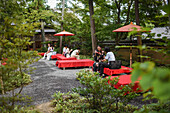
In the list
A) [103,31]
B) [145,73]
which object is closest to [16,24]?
[145,73]

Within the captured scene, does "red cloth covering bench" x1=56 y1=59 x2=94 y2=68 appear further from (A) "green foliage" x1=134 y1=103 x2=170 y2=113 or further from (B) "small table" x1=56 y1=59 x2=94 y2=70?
(A) "green foliage" x1=134 y1=103 x2=170 y2=113

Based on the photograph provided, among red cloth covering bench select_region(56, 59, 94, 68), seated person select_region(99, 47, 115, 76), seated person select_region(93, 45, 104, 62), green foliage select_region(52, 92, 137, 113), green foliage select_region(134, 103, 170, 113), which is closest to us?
green foliage select_region(134, 103, 170, 113)

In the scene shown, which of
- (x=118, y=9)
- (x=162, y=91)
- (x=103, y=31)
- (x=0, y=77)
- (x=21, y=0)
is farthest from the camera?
(x=118, y=9)

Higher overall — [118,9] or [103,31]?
[118,9]

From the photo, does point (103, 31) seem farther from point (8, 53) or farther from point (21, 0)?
point (8, 53)

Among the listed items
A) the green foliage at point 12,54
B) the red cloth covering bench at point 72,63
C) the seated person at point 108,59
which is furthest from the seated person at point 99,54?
the green foliage at point 12,54

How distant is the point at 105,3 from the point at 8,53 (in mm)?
11196

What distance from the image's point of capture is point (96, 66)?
772 centimetres

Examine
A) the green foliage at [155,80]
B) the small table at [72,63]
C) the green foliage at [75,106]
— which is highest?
the green foliage at [155,80]

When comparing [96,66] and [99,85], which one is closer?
[99,85]

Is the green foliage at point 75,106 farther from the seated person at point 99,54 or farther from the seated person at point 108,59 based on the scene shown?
the seated person at point 99,54

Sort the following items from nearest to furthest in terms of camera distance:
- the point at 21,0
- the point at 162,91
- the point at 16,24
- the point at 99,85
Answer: the point at 162,91 < the point at 16,24 < the point at 21,0 < the point at 99,85

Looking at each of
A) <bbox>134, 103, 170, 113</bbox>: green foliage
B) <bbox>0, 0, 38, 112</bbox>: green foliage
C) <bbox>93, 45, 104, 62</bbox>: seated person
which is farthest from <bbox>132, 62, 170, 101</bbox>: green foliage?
<bbox>93, 45, 104, 62</bbox>: seated person

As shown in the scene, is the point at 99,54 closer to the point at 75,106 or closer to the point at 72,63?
the point at 72,63
